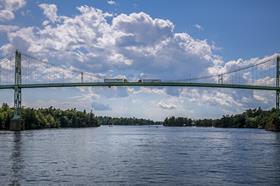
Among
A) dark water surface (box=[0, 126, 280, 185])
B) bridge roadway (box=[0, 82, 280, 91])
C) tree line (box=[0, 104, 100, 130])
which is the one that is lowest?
dark water surface (box=[0, 126, 280, 185])

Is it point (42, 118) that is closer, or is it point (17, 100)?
point (17, 100)

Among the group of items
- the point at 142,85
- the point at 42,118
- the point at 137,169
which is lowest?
the point at 137,169

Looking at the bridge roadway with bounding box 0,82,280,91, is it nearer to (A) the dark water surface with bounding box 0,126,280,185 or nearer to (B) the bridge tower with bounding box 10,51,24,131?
(B) the bridge tower with bounding box 10,51,24,131

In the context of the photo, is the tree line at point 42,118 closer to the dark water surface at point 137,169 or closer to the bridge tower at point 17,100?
the bridge tower at point 17,100

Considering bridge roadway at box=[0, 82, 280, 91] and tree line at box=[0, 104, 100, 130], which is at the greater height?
bridge roadway at box=[0, 82, 280, 91]

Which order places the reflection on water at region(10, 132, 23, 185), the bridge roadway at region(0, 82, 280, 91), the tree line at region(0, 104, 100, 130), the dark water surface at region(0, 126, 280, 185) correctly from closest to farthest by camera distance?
1. the reflection on water at region(10, 132, 23, 185)
2. the dark water surface at region(0, 126, 280, 185)
3. the bridge roadway at region(0, 82, 280, 91)
4. the tree line at region(0, 104, 100, 130)

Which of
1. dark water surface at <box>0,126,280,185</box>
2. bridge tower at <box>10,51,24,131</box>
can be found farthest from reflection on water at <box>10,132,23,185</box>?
bridge tower at <box>10,51,24,131</box>

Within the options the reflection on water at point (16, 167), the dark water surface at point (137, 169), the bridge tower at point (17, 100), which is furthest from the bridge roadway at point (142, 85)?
the reflection on water at point (16, 167)

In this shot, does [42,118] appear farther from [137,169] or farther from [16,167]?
[137,169]

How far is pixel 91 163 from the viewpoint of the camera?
Answer: 118ft

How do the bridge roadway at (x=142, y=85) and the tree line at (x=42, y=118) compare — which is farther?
the tree line at (x=42, y=118)

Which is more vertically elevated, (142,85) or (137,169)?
(142,85)

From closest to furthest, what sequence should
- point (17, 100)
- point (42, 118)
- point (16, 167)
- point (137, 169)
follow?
point (137, 169), point (16, 167), point (17, 100), point (42, 118)

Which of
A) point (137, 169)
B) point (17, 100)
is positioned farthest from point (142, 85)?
point (137, 169)
